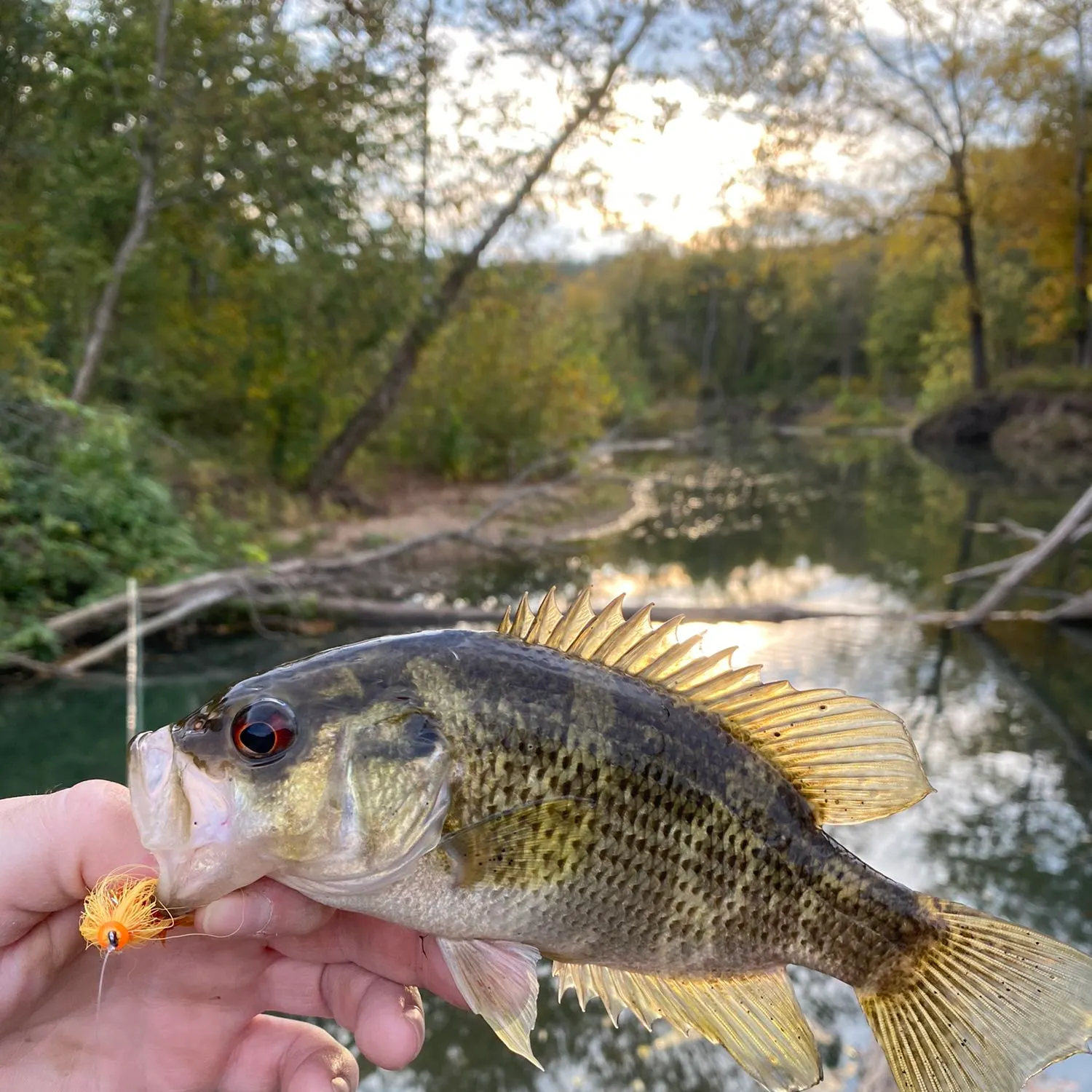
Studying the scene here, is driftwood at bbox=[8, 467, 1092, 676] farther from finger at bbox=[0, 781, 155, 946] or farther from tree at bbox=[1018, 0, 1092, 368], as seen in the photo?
tree at bbox=[1018, 0, 1092, 368]

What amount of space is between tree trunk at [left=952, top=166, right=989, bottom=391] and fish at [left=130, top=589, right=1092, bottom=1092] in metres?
32.5

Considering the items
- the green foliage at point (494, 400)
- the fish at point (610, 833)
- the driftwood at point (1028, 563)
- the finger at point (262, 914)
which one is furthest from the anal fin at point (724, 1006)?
the green foliage at point (494, 400)

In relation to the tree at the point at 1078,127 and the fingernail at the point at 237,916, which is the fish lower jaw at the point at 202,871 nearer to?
the fingernail at the point at 237,916

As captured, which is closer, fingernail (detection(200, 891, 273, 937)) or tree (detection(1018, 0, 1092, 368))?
fingernail (detection(200, 891, 273, 937))

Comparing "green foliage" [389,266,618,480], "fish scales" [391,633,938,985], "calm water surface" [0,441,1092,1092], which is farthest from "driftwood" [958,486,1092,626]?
"green foliage" [389,266,618,480]

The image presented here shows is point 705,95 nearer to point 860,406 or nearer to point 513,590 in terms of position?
point 513,590

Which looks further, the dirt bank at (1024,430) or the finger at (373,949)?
the dirt bank at (1024,430)

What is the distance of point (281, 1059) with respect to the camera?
185 cm

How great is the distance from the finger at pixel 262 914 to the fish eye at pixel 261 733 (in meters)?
0.31

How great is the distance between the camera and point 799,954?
1733mm

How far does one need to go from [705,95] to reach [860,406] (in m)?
41.7

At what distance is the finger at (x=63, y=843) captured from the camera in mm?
1632

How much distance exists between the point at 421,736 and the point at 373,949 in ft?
2.54

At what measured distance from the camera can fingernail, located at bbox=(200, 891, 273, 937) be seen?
1500mm
